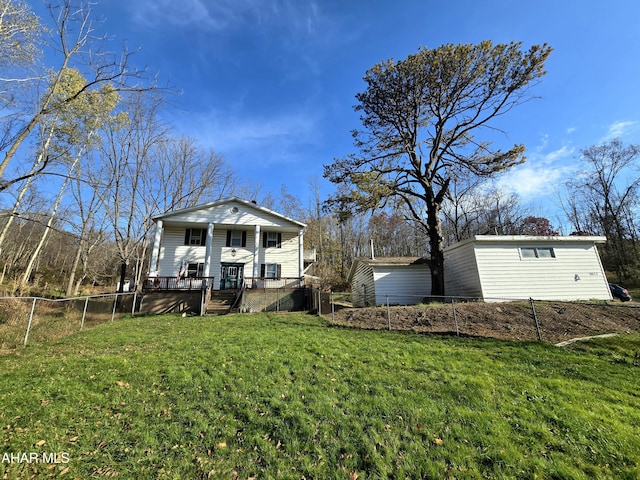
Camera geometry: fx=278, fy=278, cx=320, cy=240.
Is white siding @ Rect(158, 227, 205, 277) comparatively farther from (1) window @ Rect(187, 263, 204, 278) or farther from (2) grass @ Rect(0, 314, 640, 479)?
(2) grass @ Rect(0, 314, 640, 479)

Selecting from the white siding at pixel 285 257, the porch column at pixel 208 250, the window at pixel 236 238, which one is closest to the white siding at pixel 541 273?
the white siding at pixel 285 257

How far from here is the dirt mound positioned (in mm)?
8750

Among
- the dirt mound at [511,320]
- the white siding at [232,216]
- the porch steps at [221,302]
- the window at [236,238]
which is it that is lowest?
the dirt mound at [511,320]

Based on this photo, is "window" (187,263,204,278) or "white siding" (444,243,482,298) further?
"window" (187,263,204,278)

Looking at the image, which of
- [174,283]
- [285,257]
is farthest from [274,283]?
[174,283]

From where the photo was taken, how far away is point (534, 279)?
14.6 metres

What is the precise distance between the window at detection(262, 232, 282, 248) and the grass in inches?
630

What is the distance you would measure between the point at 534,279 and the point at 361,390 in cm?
1431

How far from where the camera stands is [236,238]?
73.4 feet

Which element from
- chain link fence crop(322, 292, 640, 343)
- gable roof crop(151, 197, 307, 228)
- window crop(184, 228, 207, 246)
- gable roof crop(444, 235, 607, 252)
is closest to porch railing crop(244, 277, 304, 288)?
gable roof crop(151, 197, 307, 228)

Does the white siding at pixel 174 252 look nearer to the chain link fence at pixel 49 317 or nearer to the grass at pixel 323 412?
the chain link fence at pixel 49 317

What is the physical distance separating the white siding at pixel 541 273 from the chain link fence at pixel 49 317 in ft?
58.1

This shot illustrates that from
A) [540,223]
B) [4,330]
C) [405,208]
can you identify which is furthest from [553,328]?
[540,223]

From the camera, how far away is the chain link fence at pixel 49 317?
786 centimetres
